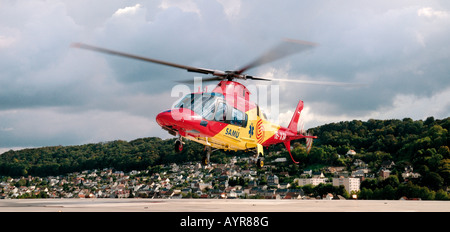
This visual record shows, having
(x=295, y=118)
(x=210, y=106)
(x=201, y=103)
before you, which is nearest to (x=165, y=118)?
(x=201, y=103)

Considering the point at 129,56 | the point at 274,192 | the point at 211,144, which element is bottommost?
the point at 274,192

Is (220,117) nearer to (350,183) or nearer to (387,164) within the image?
(350,183)

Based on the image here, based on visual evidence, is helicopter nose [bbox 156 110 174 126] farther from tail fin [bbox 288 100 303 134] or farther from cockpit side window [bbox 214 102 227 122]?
tail fin [bbox 288 100 303 134]

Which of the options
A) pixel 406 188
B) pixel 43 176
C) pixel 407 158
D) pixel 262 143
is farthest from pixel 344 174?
pixel 262 143

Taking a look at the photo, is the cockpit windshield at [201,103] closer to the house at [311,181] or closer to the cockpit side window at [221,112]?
the cockpit side window at [221,112]

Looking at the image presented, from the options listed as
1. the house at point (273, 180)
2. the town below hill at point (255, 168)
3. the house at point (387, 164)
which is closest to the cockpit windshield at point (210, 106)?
the town below hill at point (255, 168)

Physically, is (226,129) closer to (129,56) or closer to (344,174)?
(129,56)

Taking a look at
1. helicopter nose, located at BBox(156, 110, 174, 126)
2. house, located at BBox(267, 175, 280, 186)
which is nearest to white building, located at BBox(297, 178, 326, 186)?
house, located at BBox(267, 175, 280, 186)

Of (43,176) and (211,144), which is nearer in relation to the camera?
(211,144)
